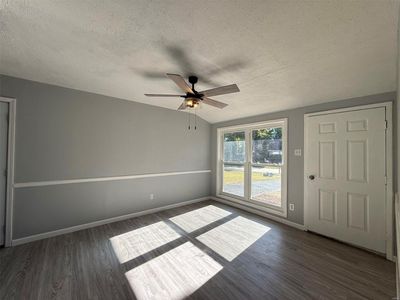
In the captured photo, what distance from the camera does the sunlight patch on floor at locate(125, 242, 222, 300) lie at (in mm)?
1656

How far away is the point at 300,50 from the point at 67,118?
3.53 m

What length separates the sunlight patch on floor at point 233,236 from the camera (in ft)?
7.76

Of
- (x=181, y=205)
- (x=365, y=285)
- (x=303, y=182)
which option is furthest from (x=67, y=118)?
(x=365, y=285)

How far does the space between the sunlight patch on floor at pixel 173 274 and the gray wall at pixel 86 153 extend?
1.69 metres

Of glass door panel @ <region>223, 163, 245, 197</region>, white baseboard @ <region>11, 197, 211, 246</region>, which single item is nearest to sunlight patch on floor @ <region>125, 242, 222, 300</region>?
white baseboard @ <region>11, 197, 211, 246</region>

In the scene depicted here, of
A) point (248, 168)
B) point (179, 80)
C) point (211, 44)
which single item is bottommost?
point (248, 168)

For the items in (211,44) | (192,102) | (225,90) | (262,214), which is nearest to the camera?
(211,44)

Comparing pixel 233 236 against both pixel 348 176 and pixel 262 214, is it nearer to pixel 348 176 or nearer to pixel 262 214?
pixel 262 214

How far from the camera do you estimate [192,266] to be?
203 cm

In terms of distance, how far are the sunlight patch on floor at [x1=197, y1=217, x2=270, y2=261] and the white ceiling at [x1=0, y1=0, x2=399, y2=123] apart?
2.45 meters

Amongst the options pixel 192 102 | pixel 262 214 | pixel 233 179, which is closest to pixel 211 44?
pixel 192 102

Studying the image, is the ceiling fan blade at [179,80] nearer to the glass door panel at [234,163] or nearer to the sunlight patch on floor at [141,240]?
the sunlight patch on floor at [141,240]

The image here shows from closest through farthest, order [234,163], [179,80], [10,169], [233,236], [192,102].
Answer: [179,80] < [192,102] < [10,169] < [233,236] < [234,163]

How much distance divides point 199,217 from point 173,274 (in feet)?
5.45
